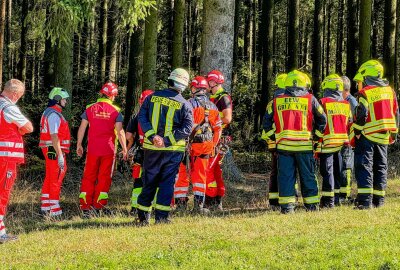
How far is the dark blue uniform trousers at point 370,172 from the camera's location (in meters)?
8.59

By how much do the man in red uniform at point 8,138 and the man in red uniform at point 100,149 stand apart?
2.41m

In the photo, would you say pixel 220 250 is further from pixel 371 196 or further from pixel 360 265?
pixel 371 196

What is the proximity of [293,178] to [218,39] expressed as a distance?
4590 mm

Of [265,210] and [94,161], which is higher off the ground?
[94,161]

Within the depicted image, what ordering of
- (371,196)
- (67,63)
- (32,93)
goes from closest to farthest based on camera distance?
(371,196) → (67,63) → (32,93)

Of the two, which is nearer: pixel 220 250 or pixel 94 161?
pixel 220 250

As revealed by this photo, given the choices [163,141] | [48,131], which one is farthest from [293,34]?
[163,141]

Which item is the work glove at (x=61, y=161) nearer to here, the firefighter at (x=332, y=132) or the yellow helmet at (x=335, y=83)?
the firefighter at (x=332, y=132)

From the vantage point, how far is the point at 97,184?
932 cm

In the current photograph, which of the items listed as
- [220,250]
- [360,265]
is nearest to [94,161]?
[220,250]

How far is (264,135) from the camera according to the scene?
359 inches

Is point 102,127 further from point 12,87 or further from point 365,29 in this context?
point 365,29

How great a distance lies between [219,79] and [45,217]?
3.98 metres

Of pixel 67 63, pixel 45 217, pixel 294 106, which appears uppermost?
pixel 67 63
